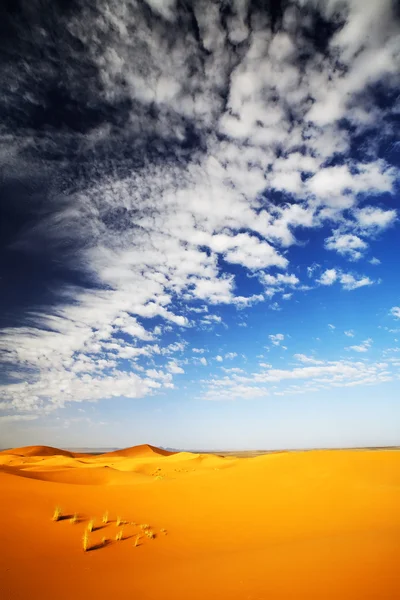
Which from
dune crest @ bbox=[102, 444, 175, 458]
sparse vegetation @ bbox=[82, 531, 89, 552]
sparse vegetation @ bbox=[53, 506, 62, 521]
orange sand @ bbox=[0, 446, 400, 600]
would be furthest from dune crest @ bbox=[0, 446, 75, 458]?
sparse vegetation @ bbox=[82, 531, 89, 552]

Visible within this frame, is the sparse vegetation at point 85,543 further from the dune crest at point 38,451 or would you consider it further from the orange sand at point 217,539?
the dune crest at point 38,451

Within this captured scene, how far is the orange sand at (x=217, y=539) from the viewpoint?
4500 millimetres

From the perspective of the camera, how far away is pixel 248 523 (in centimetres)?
816

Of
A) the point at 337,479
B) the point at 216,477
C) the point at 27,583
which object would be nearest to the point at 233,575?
the point at 27,583

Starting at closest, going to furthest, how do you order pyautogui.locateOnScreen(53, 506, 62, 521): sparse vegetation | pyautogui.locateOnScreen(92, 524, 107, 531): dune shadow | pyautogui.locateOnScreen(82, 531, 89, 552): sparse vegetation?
1. pyautogui.locateOnScreen(82, 531, 89, 552): sparse vegetation
2. pyautogui.locateOnScreen(92, 524, 107, 531): dune shadow
3. pyautogui.locateOnScreen(53, 506, 62, 521): sparse vegetation

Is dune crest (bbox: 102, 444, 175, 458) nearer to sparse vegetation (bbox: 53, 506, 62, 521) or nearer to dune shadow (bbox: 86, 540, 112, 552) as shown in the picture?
sparse vegetation (bbox: 53, 506, 62, 521)

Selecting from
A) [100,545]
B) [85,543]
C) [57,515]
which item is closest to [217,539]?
[100,545]

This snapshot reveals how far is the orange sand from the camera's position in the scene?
450 cm

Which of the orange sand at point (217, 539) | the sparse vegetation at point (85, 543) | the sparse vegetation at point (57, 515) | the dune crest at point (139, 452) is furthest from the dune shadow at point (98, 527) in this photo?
the dune crest at point (139, 452)

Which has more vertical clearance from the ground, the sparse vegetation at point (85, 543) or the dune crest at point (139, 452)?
the dune crest at point (139, 452)

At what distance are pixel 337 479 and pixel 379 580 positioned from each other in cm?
852

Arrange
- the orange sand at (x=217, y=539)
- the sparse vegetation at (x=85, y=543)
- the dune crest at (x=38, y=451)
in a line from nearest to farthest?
the orange sand at (x=217, y=539), the sparse vegetation at (x=85, y=543), the dune crest at (x=38, y=451)

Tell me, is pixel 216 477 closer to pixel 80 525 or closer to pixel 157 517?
pixel 157 517

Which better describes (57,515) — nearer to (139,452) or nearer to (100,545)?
(100,545)
